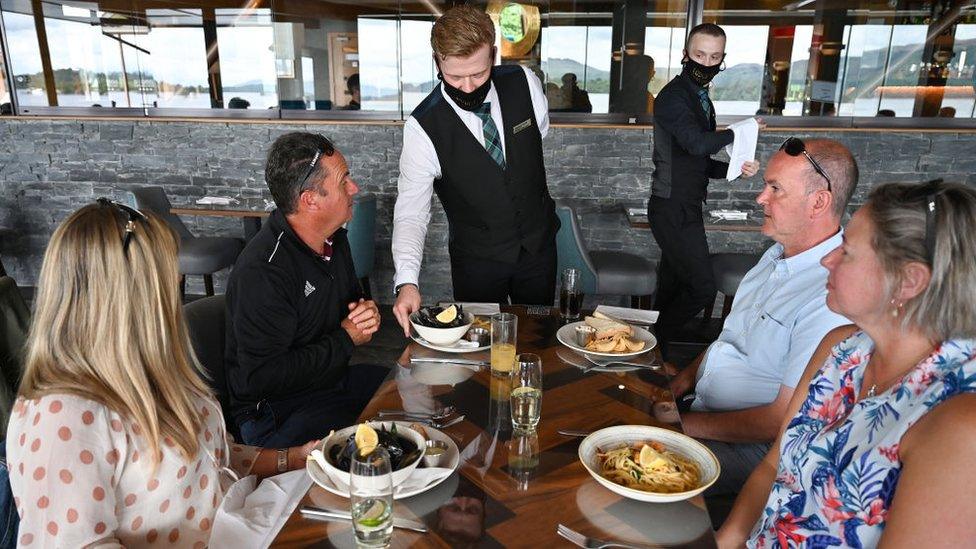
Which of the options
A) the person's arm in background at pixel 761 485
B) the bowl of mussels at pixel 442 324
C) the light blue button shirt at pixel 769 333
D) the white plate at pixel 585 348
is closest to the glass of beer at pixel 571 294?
the white plate at pixel 585 348

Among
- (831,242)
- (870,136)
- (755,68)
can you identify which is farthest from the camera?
(755,68)

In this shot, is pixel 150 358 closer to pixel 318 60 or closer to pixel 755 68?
pixel 318 60

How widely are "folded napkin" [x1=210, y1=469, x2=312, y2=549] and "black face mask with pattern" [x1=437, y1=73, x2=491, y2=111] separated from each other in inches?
59.5

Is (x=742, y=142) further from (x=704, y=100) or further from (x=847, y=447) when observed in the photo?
(x=847, y=447)

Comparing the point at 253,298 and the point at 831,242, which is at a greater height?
the point at 831,242

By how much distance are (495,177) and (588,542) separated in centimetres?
166

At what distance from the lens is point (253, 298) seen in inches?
72.9

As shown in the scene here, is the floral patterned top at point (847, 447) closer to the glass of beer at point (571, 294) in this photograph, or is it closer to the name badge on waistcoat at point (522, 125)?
the glass of beer at point (571, 294)

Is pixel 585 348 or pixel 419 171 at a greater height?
pixel 419 171

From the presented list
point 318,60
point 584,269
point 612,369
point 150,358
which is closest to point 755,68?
point 584,269

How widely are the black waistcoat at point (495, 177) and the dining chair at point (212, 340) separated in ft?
3.15

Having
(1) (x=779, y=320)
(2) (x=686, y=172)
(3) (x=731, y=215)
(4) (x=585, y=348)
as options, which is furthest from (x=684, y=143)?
(4) (x=585, y=348)

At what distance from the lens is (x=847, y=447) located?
1106 millimetres

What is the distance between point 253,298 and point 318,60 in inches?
153
